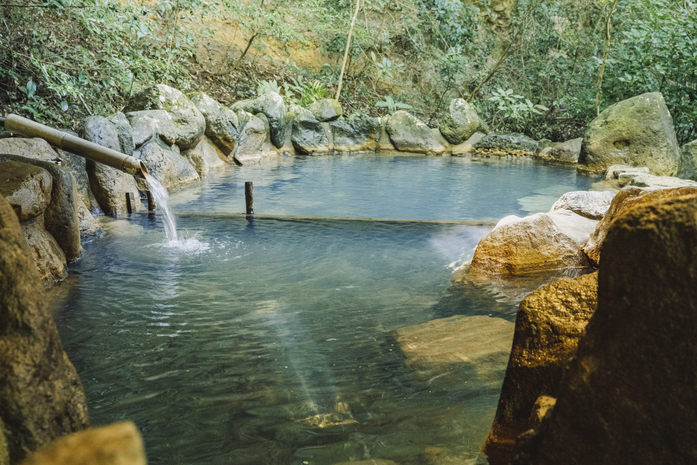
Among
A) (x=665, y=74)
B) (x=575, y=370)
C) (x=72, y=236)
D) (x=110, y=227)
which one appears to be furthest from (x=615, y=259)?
(x=665, y=74)

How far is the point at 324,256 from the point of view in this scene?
5570 mm

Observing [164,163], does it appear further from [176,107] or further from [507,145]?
[507,145]

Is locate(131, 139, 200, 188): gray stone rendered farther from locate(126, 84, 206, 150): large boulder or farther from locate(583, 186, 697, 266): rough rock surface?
locate(583, 186, 697, 266): rough rock surface

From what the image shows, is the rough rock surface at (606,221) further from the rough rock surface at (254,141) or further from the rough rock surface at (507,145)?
the rough rock surface at (507,145)

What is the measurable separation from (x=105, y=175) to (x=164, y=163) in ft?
5.92

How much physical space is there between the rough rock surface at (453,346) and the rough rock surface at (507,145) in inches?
508

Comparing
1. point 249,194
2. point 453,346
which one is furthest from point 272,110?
point 453,346

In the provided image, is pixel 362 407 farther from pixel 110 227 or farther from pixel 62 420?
pixel 110 227

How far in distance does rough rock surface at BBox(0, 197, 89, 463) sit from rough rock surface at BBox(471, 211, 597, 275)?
4279 mm

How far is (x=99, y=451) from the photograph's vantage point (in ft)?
2.02

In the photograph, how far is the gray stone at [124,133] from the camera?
766 cm

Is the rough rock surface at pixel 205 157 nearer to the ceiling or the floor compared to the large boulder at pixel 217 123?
nearer to the floor

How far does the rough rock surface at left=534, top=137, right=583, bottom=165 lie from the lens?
1380 cm

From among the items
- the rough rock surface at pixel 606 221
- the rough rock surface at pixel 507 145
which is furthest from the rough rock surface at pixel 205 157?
the rough rock surface at pixel 507 145
